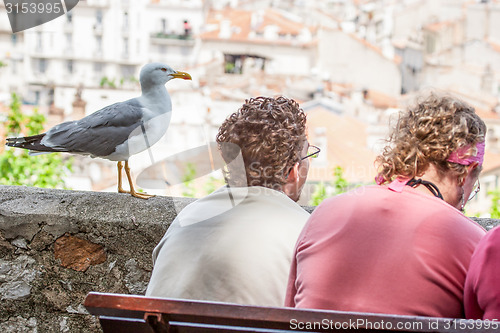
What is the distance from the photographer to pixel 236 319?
1111mm

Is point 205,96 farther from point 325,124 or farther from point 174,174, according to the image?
point 174,174

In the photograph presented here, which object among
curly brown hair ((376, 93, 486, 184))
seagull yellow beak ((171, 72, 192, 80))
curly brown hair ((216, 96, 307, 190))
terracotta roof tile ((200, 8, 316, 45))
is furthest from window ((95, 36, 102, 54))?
curly brown hair ((376, 93, 486, 184))

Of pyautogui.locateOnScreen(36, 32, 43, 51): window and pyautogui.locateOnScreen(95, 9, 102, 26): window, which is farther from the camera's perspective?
pyautogui.locateOnScreen(95, 9, 102, 26): window

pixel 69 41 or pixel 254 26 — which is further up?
pixel 254 26

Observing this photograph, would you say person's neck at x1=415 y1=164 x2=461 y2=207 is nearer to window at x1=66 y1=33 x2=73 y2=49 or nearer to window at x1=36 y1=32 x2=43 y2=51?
window at x1=36 y1=32 x2=43 y2=51

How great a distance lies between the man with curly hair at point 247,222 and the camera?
140 centimetres

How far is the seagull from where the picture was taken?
2156mm

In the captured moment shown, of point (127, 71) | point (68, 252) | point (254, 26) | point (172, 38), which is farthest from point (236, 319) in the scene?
point (127, 71)

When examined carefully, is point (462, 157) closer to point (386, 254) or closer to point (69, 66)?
point (386, 254)

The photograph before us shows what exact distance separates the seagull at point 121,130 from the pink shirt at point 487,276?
3.88 ft

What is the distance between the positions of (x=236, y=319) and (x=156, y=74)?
47.1 inches

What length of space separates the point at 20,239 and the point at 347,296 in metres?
1.03

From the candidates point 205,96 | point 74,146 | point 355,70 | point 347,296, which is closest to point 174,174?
point 74,146

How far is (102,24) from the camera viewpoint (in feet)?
118
